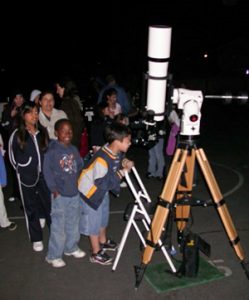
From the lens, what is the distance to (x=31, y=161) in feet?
13.9

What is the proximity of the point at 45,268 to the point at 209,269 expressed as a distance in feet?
5.91

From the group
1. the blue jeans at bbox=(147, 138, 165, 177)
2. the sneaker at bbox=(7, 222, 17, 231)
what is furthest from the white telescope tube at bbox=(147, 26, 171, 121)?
the blue jeans at bbox=(147, 138, 165, 177)

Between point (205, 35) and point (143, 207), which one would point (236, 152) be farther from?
point (205, 35)

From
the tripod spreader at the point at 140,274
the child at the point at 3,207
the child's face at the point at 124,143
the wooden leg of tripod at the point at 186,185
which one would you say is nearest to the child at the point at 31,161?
the child at the point at 3,207

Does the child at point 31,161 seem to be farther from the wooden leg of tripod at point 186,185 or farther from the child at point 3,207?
the wooden leg of tripod at point 186,185

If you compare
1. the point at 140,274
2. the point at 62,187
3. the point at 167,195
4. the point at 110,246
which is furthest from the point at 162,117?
the point at 110,246

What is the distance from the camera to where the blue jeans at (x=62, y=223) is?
4004 mm

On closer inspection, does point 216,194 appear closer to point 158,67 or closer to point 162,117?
point 162,117

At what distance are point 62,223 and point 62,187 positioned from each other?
435mm

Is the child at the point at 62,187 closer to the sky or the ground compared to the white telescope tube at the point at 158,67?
closer to the ground

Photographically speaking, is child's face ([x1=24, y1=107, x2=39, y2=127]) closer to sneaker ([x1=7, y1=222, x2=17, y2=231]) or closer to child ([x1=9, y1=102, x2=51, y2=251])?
child ([x1=9, y1=102, x2=51, y2=251])

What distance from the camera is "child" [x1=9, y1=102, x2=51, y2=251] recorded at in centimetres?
422

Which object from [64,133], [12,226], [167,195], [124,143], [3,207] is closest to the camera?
[167,195]

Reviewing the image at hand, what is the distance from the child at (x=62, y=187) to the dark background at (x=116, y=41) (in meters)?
12.4
